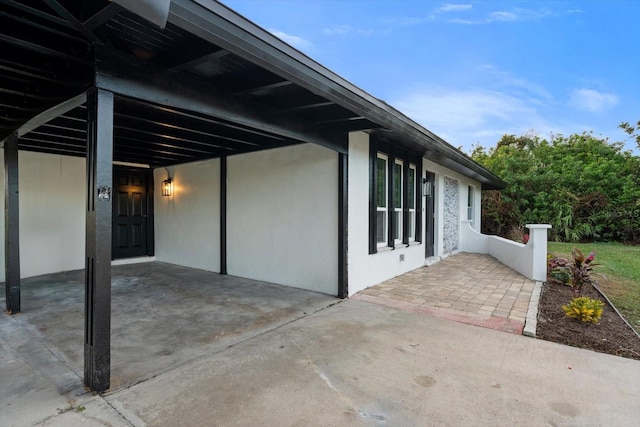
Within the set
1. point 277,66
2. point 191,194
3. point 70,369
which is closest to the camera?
point 277,66

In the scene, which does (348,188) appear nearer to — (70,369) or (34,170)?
(70,369)

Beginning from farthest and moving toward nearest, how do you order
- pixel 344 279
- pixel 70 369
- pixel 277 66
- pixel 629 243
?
pixel 629 243, pixel 344 279, pixel 70 369, pixel 277 66

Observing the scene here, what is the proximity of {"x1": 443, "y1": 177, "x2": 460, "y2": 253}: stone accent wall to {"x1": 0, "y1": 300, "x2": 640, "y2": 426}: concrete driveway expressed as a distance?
245 inches

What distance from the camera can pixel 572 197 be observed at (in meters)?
13.3

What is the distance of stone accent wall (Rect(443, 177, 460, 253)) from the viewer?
9273mm

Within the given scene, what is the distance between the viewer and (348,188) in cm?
492

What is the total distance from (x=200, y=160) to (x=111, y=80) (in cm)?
513

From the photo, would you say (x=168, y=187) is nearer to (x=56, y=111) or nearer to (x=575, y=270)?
(x=56, y=111)

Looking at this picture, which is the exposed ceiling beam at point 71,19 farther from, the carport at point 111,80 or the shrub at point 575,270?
the shrub at point 575,270

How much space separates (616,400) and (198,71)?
4086mm

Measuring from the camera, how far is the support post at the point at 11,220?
12.5 ft

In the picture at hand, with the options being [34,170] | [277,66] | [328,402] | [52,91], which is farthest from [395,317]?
[34,170]

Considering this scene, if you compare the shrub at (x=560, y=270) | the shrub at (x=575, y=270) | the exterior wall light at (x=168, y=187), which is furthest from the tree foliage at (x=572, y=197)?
the exterior wall light at (x=168, y=187)

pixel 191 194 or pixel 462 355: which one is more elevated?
pixel 191 194
